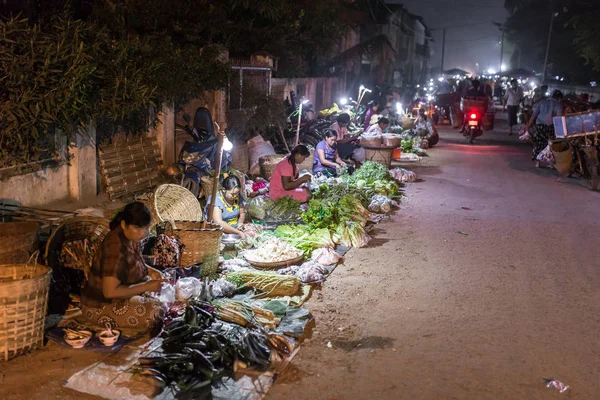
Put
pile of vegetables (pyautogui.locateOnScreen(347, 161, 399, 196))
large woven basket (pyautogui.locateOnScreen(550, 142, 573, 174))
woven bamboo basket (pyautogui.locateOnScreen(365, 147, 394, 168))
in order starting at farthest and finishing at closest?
woven bamboo basket (pyautogui.locateOnScreen(365, 147, 394, 168))
large woven basket (pyautogui.locateOnScreen(550, 142, 573, 174))
pile of vegetables (pyautogui.locateOnScreen(347, 161, 399, 196))

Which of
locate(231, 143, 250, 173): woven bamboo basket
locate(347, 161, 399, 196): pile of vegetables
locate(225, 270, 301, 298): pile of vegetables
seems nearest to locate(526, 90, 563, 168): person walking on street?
locate(347, 161, 399, 196): pile of vegetables

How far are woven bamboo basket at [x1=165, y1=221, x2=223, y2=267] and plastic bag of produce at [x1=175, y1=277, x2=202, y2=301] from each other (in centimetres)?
73

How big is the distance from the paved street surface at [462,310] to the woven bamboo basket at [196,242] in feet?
A: 4.47

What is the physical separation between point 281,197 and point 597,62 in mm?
25788

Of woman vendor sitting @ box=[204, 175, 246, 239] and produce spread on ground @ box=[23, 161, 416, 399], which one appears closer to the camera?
produce spread on ground @ box=[23, 161, 416, 399]

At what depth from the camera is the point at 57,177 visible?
8164 mm

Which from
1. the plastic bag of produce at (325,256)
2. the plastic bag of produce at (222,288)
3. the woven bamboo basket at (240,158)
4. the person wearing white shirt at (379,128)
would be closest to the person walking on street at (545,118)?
the person wearing white shirt at (379,128)

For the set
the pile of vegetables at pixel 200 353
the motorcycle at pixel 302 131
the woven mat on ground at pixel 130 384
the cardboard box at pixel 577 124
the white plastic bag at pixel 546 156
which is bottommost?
the woven mat on ground at pixel 130 384

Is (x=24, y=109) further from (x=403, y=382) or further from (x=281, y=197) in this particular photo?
(x=403, y=382)

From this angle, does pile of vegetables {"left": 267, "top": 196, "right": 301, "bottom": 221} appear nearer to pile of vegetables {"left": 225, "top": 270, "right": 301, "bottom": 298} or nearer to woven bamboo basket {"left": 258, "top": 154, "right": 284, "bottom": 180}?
pile of vegetables {"left": 225, "top": 270, "right": 301, "bottom": 298}

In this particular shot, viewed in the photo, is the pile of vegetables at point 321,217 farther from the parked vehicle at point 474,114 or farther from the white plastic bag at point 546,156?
the parked vehicle at point 474,114

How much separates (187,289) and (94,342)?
3.38 ft

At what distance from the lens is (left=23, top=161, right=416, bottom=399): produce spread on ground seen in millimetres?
4406

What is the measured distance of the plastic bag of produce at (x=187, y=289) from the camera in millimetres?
5633
